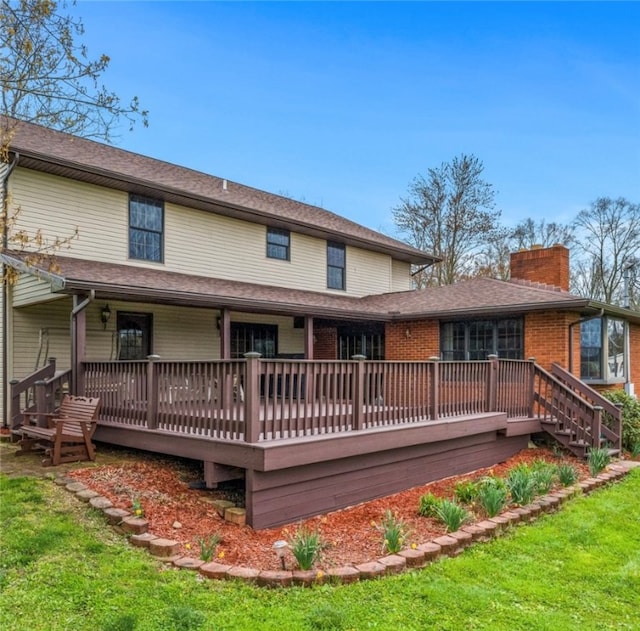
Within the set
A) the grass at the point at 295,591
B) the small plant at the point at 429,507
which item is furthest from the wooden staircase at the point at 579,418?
the small plant at the point at 429,507

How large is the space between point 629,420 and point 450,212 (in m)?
17.0

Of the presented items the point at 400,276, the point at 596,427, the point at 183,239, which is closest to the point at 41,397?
the point at 183,239

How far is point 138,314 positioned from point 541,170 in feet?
67.8

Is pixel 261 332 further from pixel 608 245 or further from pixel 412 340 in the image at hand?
pixel 608 245

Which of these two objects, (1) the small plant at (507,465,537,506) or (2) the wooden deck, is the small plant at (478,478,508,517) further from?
(2) the wooden deck

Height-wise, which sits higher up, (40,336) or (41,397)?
(40,336)

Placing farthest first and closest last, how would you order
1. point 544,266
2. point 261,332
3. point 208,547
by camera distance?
point 544,266 → point 261,332 → point 208,547

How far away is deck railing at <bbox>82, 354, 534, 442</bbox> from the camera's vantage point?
5883 mm

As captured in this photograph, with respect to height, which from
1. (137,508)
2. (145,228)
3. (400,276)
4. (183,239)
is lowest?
(137,508)

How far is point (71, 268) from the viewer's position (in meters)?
9.43

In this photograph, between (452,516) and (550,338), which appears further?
(550,338)

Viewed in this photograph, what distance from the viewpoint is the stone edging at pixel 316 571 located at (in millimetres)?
4223

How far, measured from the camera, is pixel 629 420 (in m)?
10.1

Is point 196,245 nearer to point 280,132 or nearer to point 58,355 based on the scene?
point 58,355
